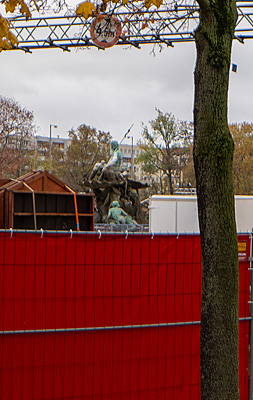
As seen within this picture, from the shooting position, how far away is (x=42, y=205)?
12.0m

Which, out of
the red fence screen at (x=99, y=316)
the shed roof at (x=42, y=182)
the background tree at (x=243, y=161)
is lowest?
the red fence screen at (x=99, y=316)

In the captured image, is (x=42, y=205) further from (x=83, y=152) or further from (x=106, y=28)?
(x=83, y=152)

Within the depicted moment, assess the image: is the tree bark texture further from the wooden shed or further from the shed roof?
the shed roof

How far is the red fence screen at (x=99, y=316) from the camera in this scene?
5.96 meters

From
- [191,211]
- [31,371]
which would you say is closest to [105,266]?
[31,371]

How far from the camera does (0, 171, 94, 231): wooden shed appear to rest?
11438 millimetres

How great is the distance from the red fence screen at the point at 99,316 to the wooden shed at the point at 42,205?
4.95 metres

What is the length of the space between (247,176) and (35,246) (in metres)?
46.3

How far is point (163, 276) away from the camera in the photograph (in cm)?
642

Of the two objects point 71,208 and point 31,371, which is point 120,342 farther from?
point 71,208

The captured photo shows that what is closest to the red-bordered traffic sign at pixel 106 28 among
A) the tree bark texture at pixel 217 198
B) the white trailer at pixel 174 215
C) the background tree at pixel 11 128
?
the tree bark texture at pixel 217 198

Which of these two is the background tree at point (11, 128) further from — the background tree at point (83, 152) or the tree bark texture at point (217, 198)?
the tree bark texture at point (217, 198)


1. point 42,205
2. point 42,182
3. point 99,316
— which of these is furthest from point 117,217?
point 99,316

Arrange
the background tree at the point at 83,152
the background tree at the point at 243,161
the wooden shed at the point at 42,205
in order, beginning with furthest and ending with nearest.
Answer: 1. the background tree at the point at 83,152
2. the background tree at the point at 243,161
3. the wooden shed at the point at 42,205
